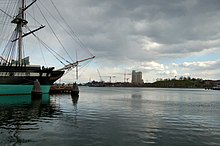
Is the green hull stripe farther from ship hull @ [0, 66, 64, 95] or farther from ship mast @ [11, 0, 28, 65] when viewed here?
ship mast @ [11, 0, 28, 65]

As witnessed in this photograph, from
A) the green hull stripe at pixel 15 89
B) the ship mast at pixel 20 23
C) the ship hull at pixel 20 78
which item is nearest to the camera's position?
the ship hull at pixel 20 78

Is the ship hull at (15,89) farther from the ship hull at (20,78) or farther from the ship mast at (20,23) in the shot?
the ship mast at (20,23)

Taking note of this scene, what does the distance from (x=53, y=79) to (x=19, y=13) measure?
66.6 ft

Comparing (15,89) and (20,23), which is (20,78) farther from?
(20,23)

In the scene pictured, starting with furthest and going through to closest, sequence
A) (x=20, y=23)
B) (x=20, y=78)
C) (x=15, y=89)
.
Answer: (x=20, y=23)
(x=15, y=89)
(x=20, y=78)

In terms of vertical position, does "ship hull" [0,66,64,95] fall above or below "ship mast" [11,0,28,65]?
below

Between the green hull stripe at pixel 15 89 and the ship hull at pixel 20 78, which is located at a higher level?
the ship hull at pixel 20 78

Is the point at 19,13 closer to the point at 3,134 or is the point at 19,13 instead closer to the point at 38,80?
the point at 38,80

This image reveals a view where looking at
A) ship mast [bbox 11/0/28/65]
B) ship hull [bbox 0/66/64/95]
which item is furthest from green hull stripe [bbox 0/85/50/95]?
ship mast [bbox 11/0/28/65]

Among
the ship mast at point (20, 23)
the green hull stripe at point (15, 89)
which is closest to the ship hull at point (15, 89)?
the green hull stripe at point (15, 89)

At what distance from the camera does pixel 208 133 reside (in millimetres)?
19328

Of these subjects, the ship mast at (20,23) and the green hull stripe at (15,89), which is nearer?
the green hull stripe at (15,89)

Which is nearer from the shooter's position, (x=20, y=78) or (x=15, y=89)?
(x=20, y=78)

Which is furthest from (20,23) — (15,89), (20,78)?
(15,89)
